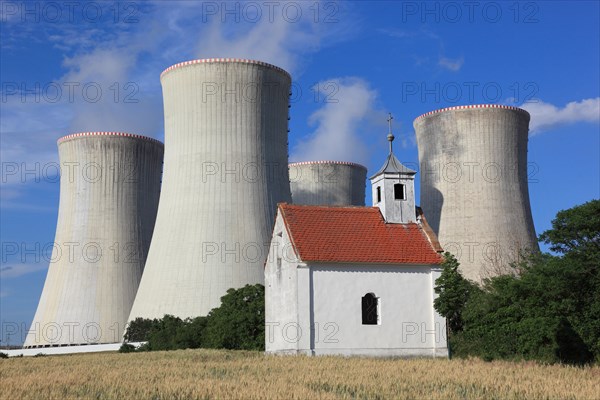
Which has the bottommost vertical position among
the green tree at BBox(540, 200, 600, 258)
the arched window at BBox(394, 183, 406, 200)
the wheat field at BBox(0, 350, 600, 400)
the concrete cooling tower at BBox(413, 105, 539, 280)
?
the wheat field at BBox(0, 350, 600, 400)

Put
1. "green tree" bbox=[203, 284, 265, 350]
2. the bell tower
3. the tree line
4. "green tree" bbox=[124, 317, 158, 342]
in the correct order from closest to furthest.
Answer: the tree line, the bell tower, "green tree" bbox=[203, 284, 265, 350], "green tree" bbox=[124, 317, 158, 342]

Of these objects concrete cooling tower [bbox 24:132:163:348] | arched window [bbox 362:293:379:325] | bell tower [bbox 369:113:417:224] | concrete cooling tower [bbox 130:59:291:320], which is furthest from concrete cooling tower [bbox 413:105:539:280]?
concrete cooling tower [bbox 24:132:163:348]

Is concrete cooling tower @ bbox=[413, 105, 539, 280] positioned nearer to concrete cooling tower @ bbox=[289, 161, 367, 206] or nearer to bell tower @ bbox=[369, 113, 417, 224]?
bell tower @ bbox=[369, 113, 417, 224]

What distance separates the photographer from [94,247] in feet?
139

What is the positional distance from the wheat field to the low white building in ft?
11.8

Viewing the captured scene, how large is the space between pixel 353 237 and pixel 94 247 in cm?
2184

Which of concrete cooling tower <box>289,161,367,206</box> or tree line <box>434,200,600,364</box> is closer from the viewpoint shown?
tree line <box>434,200,600,364</box>

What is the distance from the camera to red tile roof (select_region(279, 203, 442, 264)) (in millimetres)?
23438

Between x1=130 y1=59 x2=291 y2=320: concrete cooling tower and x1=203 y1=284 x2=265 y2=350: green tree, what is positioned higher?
x1=130 y1=59 x2=291 y2=320: concrete cooling tower

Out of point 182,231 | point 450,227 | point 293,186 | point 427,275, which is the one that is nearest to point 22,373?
point 427,275

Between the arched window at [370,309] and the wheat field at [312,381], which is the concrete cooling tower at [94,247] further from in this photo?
the wheat field at [312,381]

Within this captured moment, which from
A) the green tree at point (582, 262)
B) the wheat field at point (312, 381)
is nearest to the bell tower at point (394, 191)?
the green tree at point (582, 262)

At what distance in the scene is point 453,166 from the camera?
40750mm

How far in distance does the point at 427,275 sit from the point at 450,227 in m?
16.7
